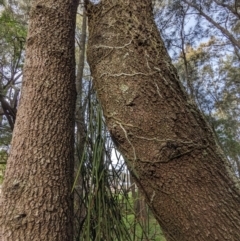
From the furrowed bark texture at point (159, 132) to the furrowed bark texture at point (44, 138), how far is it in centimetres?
11

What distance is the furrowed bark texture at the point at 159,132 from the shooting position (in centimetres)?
60

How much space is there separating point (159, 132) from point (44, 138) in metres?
0.31

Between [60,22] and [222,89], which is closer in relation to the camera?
[60,22]

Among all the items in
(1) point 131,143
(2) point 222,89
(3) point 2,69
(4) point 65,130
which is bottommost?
(1) point 131,143

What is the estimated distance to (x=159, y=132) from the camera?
66cm

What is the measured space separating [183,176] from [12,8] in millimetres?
5593

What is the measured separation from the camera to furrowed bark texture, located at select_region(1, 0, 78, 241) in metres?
0.67

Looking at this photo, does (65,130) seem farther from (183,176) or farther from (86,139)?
(183,176)

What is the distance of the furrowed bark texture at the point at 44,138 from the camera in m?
0.67

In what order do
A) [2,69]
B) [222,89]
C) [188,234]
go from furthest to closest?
[222,89] < [2,69] < [188,234]

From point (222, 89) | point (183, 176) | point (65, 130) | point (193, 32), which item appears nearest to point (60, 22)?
point (65, 130)

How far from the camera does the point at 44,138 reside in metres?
0.75

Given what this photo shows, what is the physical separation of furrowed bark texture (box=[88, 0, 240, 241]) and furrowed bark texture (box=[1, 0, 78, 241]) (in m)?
0.11

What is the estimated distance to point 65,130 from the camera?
792 millimetres
